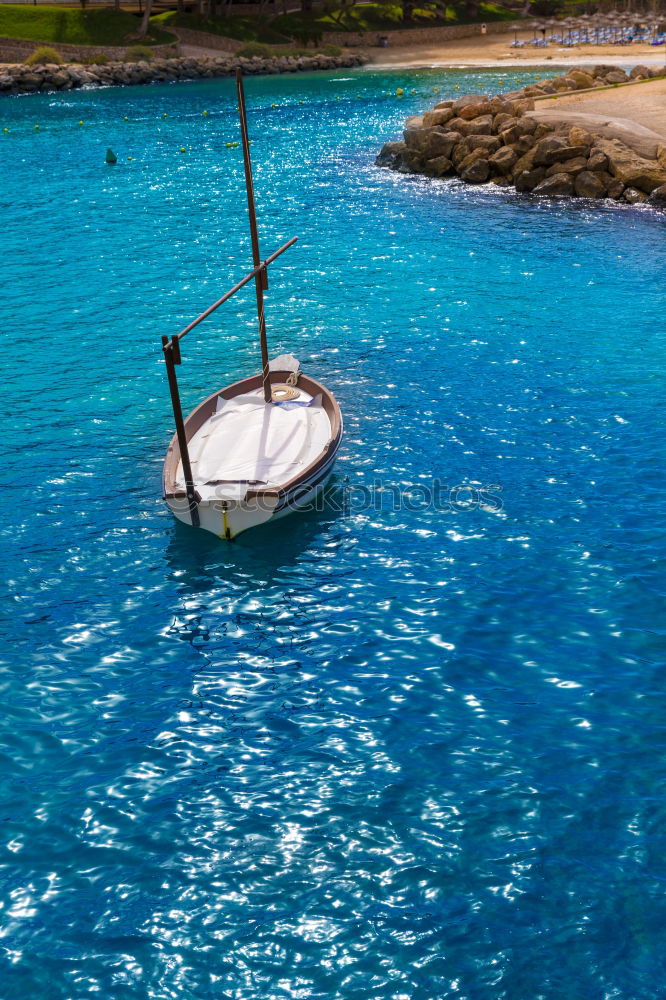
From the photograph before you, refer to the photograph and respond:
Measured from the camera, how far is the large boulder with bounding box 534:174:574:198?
38.3 meters

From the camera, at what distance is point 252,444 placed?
1733 cm

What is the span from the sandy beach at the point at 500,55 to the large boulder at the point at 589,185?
46.4 meters

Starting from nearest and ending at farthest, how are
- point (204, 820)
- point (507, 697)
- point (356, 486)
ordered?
point (204, 820)
point (507, 697)
point (356, 486)

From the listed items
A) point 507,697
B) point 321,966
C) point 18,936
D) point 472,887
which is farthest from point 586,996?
point 18,936

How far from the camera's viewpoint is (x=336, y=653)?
13.2 m

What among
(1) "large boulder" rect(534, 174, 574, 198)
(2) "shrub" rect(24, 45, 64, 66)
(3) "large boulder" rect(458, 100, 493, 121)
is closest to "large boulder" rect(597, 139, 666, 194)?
(1) "large boulder" rect(534, 174, 574, 198)

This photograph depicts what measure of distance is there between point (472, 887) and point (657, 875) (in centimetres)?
199

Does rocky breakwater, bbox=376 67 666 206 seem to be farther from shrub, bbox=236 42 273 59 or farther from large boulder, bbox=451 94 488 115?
shrub, bbox=236 42 273 59

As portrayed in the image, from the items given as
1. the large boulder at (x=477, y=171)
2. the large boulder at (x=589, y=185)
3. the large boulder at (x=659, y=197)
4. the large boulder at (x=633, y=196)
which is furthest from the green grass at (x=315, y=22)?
the large boulder at (x=659, y=197)

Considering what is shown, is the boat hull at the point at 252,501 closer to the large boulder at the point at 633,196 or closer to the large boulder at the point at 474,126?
the large boulder at the point at 633,196

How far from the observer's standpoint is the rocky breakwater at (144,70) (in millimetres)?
77812

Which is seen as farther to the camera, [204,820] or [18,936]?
[204,820]

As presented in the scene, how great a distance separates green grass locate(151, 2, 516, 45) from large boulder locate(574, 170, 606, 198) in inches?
2733

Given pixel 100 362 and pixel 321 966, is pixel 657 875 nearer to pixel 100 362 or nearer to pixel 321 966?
pixel 321 966
